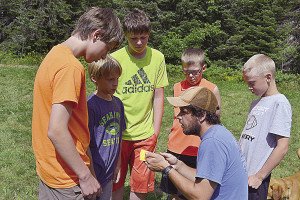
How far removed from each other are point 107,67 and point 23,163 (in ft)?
11.1

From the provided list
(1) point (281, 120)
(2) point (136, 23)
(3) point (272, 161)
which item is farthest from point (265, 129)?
(2) point (136, 23)

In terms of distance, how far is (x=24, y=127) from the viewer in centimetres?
840

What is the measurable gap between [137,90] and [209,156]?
5.68 ft

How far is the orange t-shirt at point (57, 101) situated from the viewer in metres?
2.64

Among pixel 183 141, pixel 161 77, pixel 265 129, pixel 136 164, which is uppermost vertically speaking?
pixel 161 77

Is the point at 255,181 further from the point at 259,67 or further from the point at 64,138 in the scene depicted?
the point at 64,138

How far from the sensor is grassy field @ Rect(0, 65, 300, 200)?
5.78 m

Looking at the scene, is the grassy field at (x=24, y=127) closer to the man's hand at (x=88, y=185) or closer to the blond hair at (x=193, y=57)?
the blond hair at (x=193, y=57)

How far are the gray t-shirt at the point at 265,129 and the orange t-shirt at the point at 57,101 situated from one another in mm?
1435

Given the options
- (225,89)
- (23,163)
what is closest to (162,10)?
(225,89)

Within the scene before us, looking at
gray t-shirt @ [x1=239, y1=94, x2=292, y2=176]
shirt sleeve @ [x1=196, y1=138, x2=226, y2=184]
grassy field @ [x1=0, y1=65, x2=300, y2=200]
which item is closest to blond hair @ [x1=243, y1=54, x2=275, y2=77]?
gray t-shirt @ [x1=239, y1=94, x2=292, y2=176]

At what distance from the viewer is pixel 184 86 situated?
486cm

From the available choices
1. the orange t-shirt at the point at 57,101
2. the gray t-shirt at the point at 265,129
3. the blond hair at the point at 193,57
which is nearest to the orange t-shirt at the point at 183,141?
the blond hair at the point at 193,57

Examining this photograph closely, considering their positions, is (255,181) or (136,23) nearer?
(255,181)
